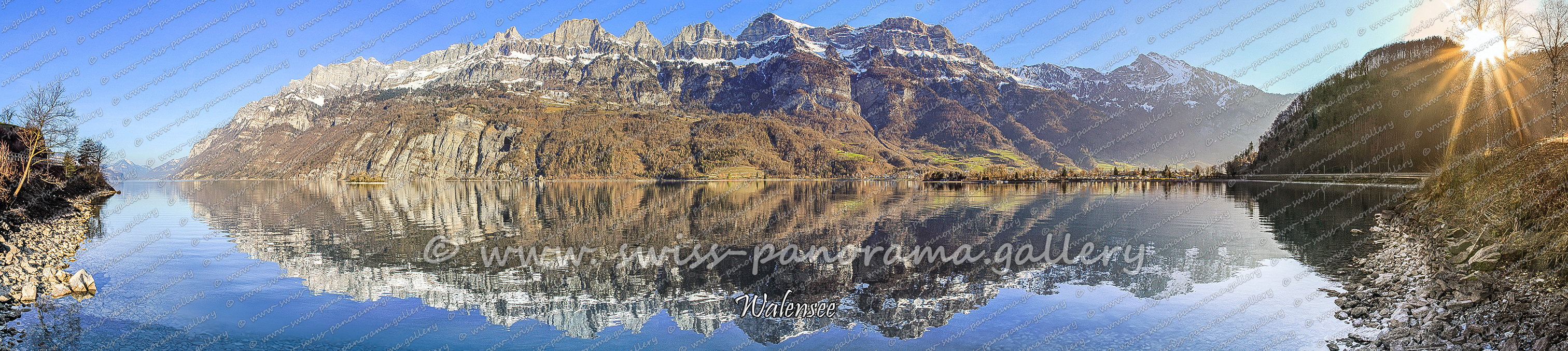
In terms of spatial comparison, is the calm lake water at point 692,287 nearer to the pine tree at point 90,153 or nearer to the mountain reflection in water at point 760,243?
the mountain reflection in water at point 760,243

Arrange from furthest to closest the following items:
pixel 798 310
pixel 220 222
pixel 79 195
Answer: pixel 79 195 → pixel 220 222 → pixel 798 310

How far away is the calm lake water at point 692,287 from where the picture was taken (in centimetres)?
1230

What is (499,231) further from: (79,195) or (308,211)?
(79,195)

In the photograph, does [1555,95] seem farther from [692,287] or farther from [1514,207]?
[692,287]

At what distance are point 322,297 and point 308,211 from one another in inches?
1619

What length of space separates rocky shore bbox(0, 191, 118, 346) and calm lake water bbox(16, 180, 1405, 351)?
0.49 metres

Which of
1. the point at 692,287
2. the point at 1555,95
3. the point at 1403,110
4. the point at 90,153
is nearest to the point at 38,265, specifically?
the point at 692,287

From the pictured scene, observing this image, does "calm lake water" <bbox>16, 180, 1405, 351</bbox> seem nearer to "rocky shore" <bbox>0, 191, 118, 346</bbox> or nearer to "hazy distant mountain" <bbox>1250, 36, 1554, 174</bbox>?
"rocky shore" <bbox>0, 191, 118, 346</bbox>

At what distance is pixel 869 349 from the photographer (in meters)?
11.4

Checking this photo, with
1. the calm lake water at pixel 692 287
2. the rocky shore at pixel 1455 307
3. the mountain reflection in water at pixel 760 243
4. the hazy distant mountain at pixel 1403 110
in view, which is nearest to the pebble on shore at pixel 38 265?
the calm lake water at pixel 692 287

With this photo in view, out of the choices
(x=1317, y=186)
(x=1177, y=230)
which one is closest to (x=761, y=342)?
(x=1177, y=230)

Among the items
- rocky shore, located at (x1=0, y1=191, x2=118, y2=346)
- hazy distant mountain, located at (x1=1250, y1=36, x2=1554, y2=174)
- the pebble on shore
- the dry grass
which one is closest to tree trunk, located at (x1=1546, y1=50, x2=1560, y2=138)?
the dry grass

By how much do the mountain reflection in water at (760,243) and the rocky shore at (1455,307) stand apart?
3.21m

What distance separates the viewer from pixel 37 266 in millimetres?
20531
